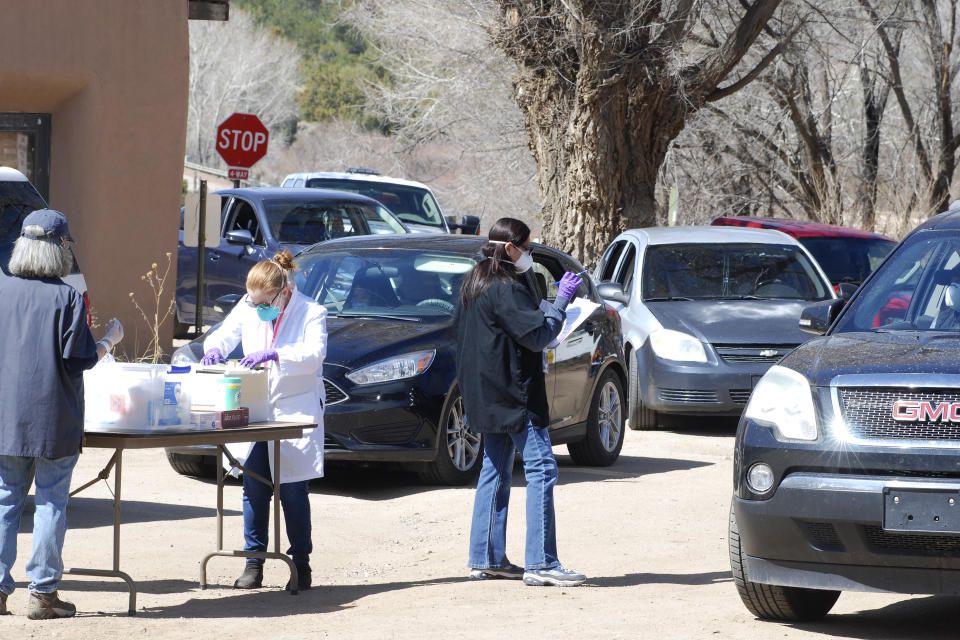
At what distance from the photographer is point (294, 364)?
6824 mm

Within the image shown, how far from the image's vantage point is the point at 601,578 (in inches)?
288

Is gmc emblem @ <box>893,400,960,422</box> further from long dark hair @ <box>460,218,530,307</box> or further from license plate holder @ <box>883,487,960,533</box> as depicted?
long dark hair @ <box>460,218,530,307</box>

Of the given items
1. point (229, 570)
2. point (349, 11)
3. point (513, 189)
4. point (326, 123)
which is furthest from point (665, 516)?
point (326, 123)

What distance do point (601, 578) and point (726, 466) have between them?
155 inches

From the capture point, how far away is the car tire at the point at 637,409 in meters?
13.0

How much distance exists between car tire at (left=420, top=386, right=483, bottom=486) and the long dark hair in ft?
8.44

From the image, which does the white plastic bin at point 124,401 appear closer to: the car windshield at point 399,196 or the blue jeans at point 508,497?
the blue jeans at point 508,497

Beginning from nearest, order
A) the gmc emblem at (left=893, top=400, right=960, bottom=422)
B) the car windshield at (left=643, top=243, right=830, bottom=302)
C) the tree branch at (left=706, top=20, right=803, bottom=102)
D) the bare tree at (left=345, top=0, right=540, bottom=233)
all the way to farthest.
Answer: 1. the gmc emblem at (left=893, top=400, right=960, bottom=422)
2. the car windshield at (left=643, top=243, right=830, bottom=302)
3. the tree branch at (left=706, top=20, right=803, bottom=102)
4. the bare tree at (left=345, top=0, right=540, bottom=233)

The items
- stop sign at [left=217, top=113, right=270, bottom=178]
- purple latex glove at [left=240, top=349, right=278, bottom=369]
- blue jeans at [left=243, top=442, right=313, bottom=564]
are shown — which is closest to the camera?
purple latex glove at [left=240, top=349, right=278, bottom=369]

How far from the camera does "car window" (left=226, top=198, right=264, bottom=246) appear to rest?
55.3 feet

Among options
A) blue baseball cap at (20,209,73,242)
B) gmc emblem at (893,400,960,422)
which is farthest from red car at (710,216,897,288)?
blue baseball cap at (20,209,73,242)

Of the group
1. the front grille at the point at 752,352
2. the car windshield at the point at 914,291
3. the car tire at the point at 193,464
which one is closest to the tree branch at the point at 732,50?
the front grille at the point at 752,352

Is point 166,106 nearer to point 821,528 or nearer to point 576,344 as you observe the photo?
point 576,344

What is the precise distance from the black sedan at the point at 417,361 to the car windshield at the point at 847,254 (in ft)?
17.3
